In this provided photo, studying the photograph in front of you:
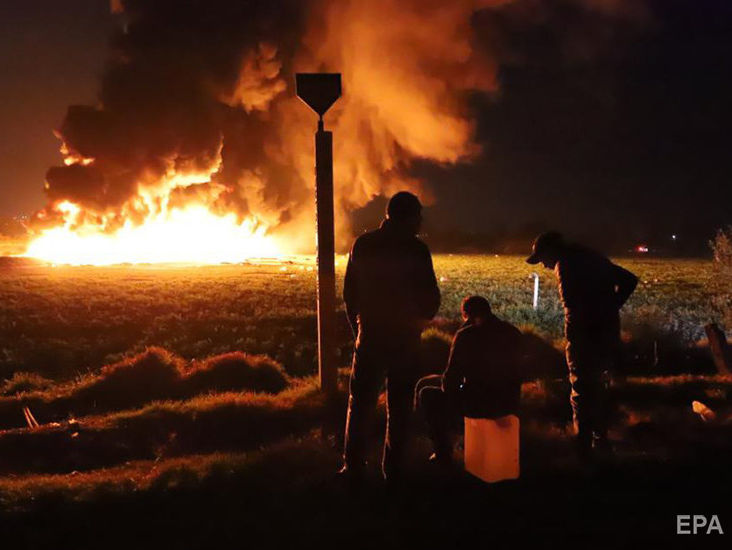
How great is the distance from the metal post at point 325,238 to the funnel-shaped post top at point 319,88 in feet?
0.86

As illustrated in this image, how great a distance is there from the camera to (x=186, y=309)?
19.8m

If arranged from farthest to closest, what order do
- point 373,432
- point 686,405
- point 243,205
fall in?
point 243,205 < point 686,405 < point 373,432

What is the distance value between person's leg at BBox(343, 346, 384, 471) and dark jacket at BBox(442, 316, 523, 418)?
24.9 inches

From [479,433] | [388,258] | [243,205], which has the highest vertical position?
[243,205]

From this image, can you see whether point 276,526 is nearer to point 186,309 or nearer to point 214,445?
point 214,445

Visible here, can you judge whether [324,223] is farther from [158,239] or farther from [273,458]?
[158,239]

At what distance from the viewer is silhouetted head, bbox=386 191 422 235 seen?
417 centimetres

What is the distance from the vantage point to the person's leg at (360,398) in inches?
166

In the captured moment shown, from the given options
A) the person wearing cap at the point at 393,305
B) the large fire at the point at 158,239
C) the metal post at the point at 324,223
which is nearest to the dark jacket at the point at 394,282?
the person wearing cap at the point at 393,305

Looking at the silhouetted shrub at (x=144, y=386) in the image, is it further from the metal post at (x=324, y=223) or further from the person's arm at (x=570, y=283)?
the person's arm at (x=570, y=283)

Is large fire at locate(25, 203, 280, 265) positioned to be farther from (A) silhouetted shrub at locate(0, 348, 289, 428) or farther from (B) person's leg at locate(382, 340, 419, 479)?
(B) person's leg at locate(382, 340, 419, 479)

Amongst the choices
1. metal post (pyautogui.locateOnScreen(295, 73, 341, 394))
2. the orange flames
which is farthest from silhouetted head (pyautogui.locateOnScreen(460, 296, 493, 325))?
the orange flames

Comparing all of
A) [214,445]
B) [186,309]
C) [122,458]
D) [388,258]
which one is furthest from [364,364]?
[186,309]

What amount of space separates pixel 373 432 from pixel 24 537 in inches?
135
